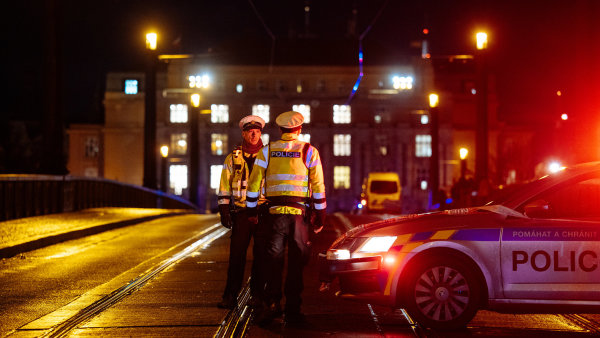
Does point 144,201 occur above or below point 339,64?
below

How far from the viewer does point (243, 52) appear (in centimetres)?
9188

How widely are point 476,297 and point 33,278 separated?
6.32 meters

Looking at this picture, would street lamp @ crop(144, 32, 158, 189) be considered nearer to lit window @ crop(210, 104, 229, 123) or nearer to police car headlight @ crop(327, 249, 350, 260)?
police car headlight @ crop(327, 249, 350, 260)

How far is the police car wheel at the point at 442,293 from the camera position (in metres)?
7.32

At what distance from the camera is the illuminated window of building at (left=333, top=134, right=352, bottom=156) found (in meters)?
88.8

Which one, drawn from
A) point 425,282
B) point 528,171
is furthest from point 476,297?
point 528,171

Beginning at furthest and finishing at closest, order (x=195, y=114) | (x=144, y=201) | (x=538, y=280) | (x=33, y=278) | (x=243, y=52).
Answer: (x=243, y=52)
(x=195, y=114)
(x=144, y=201)
(x=33, y=278)
(x=538, y=280)

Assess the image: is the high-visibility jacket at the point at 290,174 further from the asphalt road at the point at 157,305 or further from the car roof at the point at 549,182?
the car roof at the point at 549,182

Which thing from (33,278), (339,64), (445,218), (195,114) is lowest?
(33,278)

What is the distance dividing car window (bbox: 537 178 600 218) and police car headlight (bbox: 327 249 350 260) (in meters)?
1.66

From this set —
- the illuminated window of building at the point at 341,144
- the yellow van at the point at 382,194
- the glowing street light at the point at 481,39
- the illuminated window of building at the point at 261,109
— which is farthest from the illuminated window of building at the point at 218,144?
the glowing street light at the point at 481,39

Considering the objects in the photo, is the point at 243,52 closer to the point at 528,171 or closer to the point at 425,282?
the point at 528,171

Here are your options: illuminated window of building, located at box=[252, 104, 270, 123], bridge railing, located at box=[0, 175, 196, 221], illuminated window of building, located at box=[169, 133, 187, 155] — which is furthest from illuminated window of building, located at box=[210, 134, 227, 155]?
bridge railing, located at box=[0, 175, 196, 221]

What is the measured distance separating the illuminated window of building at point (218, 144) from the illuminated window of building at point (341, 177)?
11.0 meters
